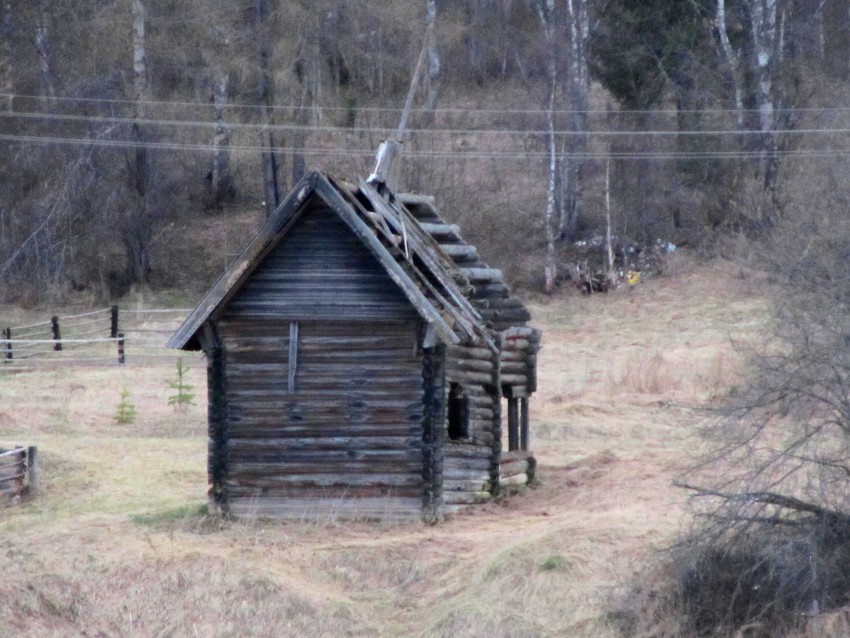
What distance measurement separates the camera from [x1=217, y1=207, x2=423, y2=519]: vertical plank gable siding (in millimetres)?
14312

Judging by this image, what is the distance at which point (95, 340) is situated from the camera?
3055 centimetres

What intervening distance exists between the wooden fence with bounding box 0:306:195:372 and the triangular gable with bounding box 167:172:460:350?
650 inches

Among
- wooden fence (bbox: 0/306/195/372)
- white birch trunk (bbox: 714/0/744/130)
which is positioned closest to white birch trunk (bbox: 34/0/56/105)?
wooden fence (bbox: 0/306/195/372)

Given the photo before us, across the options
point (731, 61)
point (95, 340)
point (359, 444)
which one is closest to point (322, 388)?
point (359, 444)

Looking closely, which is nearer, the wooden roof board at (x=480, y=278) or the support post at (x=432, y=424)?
the support post at (x=432, y=424)

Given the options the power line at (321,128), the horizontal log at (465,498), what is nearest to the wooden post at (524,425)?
the horizontal log at (465,498)

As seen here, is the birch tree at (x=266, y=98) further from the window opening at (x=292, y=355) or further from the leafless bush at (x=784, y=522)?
the leafless bush at (x=784, y=522)

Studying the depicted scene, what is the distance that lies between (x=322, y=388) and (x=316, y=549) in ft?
6.82

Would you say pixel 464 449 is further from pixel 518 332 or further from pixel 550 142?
pixel 550 142

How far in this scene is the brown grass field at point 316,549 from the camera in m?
11.1

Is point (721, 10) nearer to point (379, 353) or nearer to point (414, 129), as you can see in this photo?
point (414, 129)

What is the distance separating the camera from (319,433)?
14352mm

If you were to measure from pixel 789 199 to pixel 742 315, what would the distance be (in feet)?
11.1

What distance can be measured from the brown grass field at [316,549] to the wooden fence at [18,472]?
27 centimetres
